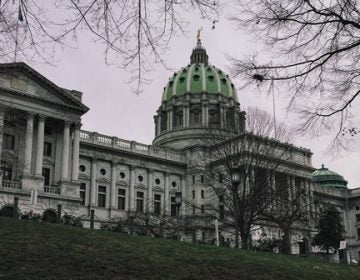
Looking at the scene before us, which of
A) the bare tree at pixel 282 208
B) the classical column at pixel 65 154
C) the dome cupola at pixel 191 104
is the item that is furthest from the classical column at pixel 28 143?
the dome cupola at pixel 191 104

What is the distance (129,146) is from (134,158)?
1.99 metres

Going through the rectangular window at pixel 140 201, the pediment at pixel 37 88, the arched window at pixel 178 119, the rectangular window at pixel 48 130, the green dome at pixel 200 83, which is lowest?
the rectangular window at pixel 140 201

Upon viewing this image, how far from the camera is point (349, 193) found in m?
113

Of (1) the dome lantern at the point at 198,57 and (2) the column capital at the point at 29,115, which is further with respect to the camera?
(1) the dome lantern at the point at 198,57

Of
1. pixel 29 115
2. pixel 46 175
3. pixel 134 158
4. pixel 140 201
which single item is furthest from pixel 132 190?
pixel 29 115

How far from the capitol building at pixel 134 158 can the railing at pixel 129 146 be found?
0.56 ft

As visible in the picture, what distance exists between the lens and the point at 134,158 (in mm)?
81125

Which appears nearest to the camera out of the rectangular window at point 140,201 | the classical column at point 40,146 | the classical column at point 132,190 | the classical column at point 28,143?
the classical column at point 28,143

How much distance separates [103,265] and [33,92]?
157 feet

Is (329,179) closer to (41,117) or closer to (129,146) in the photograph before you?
(129,146)

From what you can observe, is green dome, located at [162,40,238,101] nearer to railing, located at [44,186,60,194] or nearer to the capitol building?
the capitol building

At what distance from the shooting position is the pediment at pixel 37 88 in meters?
59.7

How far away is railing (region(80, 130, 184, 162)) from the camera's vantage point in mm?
77250

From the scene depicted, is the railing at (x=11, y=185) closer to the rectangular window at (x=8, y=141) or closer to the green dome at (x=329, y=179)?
the rectangular window at (x=8, y=141)
